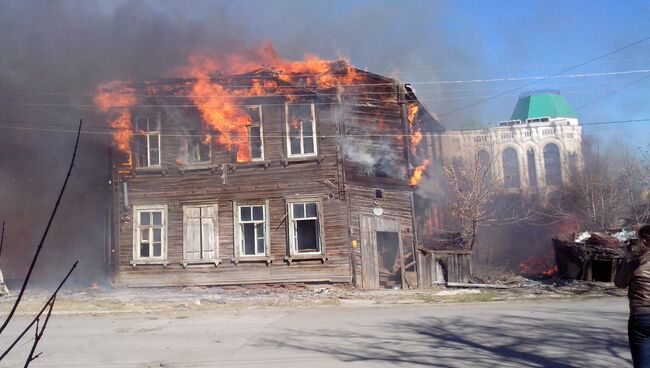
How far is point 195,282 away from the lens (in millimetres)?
17469

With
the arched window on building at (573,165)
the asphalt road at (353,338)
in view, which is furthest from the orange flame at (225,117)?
the arched window on building at (573,165)

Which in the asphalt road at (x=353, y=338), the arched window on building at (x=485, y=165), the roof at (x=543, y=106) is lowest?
→ the asphalt road at (x=353, y=338)

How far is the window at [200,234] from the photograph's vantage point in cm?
1755

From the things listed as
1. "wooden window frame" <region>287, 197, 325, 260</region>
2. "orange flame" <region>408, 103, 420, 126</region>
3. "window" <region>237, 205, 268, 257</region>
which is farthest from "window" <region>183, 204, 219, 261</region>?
"orange flame" <region>408, 103, 420, 126</region>

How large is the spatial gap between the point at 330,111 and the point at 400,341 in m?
10.8

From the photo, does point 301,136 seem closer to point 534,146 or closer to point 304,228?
point 304,228

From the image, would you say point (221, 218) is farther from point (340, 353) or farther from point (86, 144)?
point (340, 353)

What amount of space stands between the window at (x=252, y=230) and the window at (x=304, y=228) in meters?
0.94

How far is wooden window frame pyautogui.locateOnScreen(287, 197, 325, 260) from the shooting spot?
55.2 ft

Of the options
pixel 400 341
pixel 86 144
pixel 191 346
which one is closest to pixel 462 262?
pixel 400 341

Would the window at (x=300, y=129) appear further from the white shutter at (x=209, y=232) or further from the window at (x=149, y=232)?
the window at (x=149, y=232)

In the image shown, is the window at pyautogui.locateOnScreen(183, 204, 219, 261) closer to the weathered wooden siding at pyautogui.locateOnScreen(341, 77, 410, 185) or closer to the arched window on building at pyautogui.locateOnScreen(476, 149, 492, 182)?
the weathered wooden siding at pyautogui.locateOnScreen(341, 77, 410, 185)

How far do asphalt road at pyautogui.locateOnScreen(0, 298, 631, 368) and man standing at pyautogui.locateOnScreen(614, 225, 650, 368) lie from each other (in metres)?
1.70

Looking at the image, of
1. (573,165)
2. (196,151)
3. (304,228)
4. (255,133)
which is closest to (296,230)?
(304,228)
